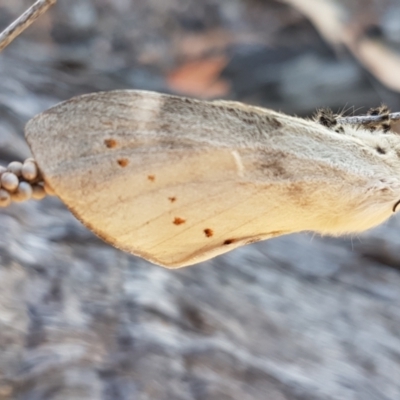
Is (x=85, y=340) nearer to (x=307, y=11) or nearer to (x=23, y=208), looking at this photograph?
(x=23, y=208)

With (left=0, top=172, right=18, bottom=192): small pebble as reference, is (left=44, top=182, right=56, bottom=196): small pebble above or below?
below

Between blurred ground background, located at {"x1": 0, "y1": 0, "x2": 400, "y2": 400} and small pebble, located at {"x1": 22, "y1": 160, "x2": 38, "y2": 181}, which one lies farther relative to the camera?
blurred ground background, located at {"x1": 0, "y1": 0, "x2": 400, "y2": 400}

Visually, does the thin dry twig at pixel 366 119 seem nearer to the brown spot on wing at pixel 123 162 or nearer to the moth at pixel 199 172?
the moth at pixel 199 172

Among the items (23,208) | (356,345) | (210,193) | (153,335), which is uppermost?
(210,193)

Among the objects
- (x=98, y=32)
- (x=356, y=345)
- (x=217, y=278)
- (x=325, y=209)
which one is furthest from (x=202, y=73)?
(x=325, y=209)

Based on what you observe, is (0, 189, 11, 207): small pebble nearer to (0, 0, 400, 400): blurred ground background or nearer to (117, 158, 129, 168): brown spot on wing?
(117, 158, 129, 168): brown spot on wing

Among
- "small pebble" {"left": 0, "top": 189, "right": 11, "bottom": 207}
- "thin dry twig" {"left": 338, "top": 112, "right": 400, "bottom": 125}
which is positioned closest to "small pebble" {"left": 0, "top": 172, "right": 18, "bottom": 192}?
"small pebble" {"left": 0, "top": 189, "right": 11, "bottom": 207}

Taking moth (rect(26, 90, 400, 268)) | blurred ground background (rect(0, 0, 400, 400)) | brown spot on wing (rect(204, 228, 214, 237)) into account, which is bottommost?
blurred ground background (rect(0, 0, 400, 400))

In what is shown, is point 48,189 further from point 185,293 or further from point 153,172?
point 185,293
